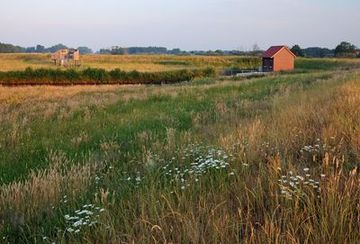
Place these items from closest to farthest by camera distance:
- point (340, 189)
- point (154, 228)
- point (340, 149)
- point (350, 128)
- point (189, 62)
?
point (154, 228), point (340, 189), point (340, 149), point (350, 128), point (189, 62)

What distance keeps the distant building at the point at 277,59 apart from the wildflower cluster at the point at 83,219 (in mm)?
76487

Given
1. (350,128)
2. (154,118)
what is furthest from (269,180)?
(154,118)

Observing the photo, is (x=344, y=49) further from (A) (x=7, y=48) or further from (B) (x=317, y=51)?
(A) (x=7, y=48)

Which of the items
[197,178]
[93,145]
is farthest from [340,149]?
[93,145]

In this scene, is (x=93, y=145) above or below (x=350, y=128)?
below

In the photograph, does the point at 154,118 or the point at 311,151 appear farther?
the point at 154,118

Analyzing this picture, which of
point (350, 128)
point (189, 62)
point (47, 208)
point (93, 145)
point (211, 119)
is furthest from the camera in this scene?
point (189, 62)

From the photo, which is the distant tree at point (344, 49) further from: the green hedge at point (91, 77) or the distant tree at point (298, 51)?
the green hedge at point (91, 77)

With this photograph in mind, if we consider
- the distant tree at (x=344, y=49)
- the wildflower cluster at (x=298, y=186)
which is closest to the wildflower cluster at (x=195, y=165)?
the wildflower cluster at (x=298, y=186)

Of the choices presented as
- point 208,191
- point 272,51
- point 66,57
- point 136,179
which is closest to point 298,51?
point 272,51

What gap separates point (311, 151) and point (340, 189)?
4.35 feet

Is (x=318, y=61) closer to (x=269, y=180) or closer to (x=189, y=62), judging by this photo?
(x=189, y=62)

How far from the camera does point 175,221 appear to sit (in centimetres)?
342

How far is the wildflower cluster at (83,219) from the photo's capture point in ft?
11.6
